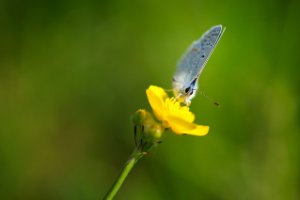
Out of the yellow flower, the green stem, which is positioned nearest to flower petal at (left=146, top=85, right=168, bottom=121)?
the yellow flower

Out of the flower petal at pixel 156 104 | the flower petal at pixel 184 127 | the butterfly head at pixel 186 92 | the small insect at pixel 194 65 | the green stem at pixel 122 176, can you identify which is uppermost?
the small insect at pixel 194 65

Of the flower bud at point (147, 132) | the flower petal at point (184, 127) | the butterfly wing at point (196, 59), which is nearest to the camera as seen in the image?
the flower bud at point (147, 132)

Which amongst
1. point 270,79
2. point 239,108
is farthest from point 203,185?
point 270,79

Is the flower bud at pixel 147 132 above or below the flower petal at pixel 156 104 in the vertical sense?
below

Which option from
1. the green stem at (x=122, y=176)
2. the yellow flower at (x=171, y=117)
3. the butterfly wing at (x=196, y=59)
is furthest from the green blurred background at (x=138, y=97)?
the green stem at (x=122, y=176)

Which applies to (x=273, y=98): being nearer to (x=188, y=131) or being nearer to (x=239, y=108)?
(x=239, y=108)

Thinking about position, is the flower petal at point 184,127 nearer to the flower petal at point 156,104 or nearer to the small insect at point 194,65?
the flower petal at point 156,104

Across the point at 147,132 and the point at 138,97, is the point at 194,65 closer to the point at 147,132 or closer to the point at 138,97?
the point at 147,132
